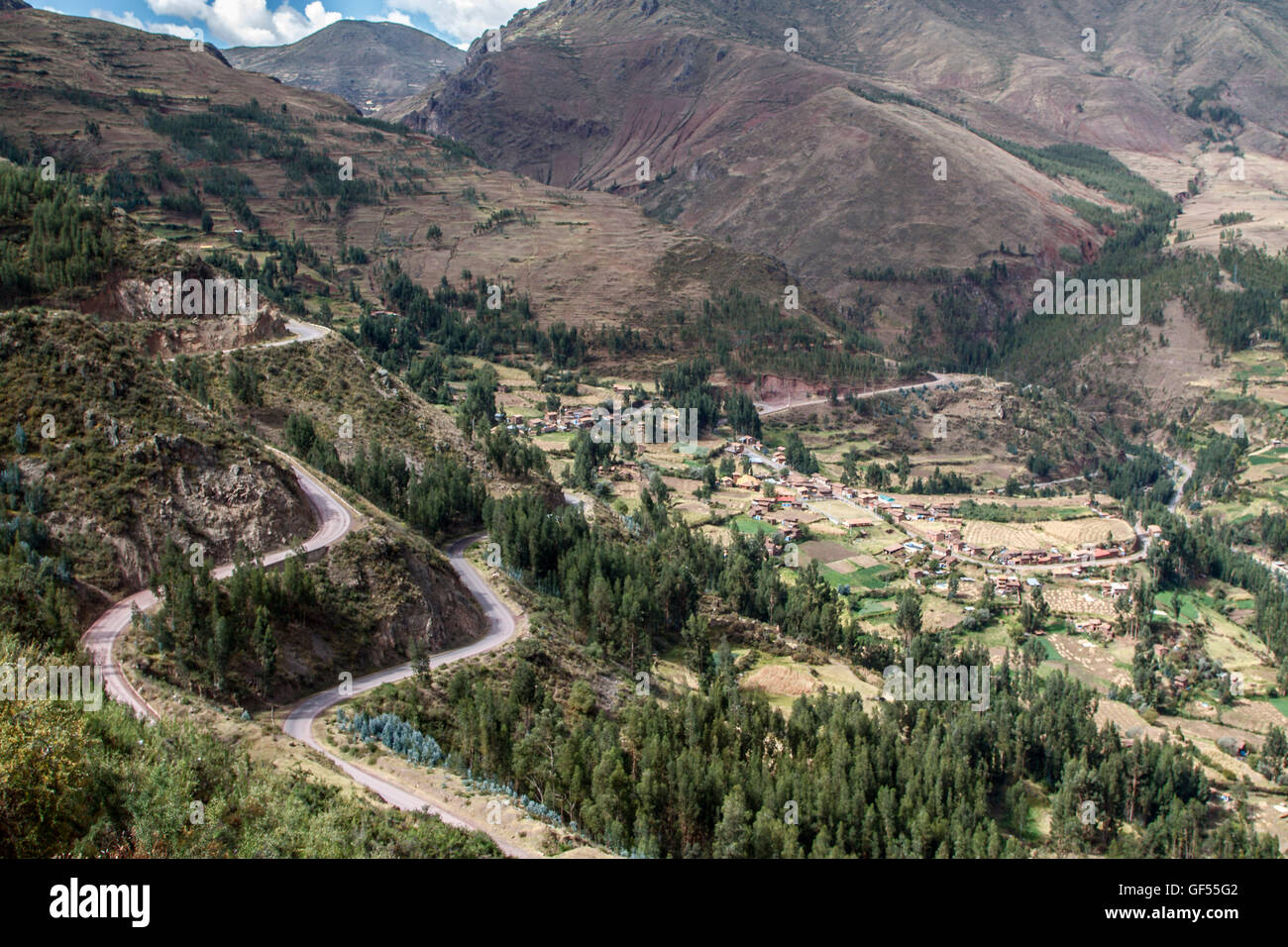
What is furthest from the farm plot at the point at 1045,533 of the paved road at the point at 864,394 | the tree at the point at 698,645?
the tree at the point at 698,645

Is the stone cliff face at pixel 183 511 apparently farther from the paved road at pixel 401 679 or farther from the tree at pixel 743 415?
the tree at pixel 743 415

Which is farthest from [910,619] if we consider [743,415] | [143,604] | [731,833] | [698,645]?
[743,415]

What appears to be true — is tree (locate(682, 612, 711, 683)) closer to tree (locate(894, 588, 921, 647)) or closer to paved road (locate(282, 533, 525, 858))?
paved road (locate(282, 533, 525, 858))

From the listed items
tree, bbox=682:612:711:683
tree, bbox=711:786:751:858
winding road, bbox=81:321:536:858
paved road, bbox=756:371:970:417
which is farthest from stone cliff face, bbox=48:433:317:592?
paved road, bbox=756:371:970:417

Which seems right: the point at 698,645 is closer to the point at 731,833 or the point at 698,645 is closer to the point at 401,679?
the point at 401,679

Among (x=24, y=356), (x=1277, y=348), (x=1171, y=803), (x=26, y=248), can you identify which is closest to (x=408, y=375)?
(x=26, y=248)

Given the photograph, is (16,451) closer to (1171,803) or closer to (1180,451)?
(1171,803)

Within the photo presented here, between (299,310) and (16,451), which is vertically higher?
(299,310)
